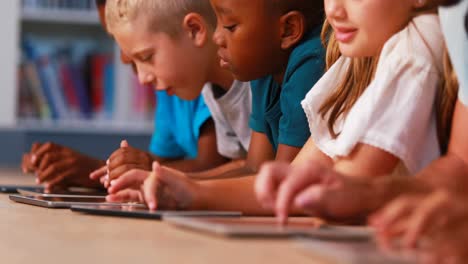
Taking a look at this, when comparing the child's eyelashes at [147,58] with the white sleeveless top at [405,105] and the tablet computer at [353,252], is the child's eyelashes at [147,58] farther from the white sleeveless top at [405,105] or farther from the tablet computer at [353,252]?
the tablet computer at [353,252]

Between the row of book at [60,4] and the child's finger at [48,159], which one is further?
the row of book at [60,4]

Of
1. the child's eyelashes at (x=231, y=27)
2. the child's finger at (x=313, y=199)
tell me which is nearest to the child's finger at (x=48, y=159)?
the child's eyelashes at (x=231, y=27)

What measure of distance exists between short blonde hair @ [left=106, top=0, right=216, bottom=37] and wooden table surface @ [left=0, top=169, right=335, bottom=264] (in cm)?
93

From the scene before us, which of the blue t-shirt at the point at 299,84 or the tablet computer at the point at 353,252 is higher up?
the blue t-shirt at the point at 299,84

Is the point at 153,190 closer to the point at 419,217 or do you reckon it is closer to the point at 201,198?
the point at 201,198

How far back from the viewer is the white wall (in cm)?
379

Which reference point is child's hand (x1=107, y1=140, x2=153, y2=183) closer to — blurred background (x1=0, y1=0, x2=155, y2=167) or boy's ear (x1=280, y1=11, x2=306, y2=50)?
boy's ear (x1=280, y1=11, x2=306, y2=50)

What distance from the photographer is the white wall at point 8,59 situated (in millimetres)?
3793

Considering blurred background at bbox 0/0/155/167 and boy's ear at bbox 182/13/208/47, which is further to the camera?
blurred background at bbox 0/0/155/167

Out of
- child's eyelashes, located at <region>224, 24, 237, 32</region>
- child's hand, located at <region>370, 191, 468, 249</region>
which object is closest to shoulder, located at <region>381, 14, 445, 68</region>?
child's hand, located at <region>370, 191, 468, 249</region>

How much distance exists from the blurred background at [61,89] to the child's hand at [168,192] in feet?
9.07

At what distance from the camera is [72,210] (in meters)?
1.22

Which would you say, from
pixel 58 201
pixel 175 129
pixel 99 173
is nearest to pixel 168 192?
pixel 58 201

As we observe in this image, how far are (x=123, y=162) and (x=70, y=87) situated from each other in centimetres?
233
